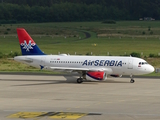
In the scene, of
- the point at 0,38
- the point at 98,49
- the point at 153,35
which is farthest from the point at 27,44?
the point at 153,35

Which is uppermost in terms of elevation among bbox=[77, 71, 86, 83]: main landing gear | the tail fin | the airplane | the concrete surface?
the tail fin

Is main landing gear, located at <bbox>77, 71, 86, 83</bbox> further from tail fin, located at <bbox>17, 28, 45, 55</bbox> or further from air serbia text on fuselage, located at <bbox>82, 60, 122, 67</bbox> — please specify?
tail fin, located at <bbox>17, 28, 45, 55</bbox>

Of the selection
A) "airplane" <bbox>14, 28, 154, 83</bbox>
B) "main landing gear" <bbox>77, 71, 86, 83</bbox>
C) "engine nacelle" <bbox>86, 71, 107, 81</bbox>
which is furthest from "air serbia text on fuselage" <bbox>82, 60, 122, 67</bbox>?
"engine nacelle" <bbox>86, 71, 107, 81</bbox>

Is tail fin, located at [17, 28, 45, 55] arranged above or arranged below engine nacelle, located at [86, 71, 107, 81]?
above

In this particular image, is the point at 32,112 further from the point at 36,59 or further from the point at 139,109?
the point at 36,59

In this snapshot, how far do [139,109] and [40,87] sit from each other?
65.0 ft

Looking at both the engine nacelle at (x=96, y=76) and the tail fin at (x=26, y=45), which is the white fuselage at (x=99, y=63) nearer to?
the tail fin at (x=26, y=45)

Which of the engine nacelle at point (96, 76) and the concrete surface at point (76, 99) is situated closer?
the concrete surface at point (76, 99)

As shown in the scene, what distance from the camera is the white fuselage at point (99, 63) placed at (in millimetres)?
62656

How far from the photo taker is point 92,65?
63938 mm

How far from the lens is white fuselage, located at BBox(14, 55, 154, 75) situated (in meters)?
62.7

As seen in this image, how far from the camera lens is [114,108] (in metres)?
42.0

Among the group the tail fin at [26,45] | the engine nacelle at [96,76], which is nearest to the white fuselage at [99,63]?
the tail fin at [26,45]

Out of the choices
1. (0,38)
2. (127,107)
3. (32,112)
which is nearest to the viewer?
(32,112)
